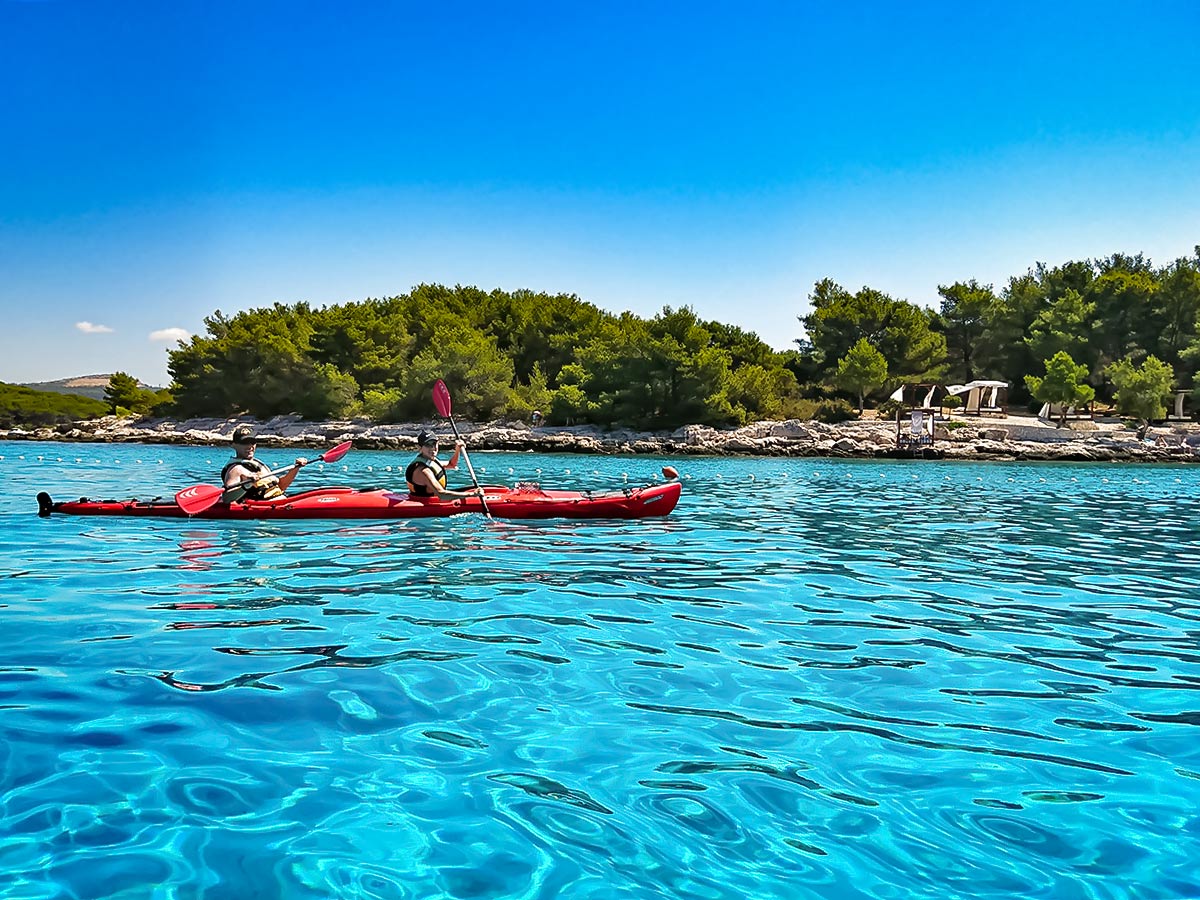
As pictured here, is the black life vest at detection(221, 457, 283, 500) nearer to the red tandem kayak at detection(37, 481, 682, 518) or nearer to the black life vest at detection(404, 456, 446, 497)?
the red tandem kayak at detection(37, 481, 682, 518)

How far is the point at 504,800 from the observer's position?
372cm

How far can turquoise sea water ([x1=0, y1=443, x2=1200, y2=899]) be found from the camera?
324 cm

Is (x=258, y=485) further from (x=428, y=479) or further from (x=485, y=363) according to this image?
(x=485, y=363)

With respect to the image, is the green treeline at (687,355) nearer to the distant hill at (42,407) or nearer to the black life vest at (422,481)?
the distant hill at (42,407)

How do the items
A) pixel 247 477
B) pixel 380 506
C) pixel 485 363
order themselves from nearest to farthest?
1. pixel 247 477
2. pixel 380 506
3. pixel 485 363

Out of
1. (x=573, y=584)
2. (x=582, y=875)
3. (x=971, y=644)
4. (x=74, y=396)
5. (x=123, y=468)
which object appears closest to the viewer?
(x=582, y=875)

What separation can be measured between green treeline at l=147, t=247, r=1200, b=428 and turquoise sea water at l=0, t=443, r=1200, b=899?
41.7 m

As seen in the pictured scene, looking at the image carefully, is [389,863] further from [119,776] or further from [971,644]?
[971,644]

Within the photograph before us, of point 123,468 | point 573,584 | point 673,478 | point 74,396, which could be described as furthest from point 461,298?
point 573,584

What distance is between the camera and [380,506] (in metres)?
13.2

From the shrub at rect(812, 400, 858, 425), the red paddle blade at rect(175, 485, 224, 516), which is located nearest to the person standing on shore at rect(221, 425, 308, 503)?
the red paddle blade at rect(175, 485, 224, 516)

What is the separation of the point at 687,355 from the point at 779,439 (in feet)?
26.1

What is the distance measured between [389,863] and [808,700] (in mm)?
2718

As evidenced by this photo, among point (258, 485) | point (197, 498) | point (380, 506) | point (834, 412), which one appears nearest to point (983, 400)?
point (834, 412)
